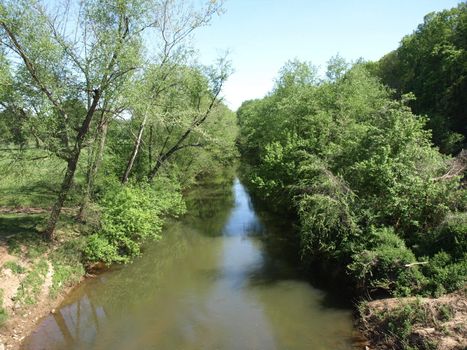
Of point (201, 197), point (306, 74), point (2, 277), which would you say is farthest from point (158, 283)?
Result: point (306, 74)

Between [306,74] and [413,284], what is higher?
[306,74]

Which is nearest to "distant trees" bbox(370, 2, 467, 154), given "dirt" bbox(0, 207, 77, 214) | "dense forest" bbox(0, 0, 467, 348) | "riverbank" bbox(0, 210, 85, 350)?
"dense forest" bbox(0, 0, 467, 348)

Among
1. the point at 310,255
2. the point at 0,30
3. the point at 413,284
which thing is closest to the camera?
the point at 413,284

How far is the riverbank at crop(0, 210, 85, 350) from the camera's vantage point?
12383 mm

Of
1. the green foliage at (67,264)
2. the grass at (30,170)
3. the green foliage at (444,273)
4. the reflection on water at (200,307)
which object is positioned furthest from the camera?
the grass at (30,170)

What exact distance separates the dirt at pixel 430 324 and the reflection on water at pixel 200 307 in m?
0.85

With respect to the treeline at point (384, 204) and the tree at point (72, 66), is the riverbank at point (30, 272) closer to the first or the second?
the tree at point (72, 66)

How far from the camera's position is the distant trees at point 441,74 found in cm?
2992

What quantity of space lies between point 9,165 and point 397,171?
53.2 feet

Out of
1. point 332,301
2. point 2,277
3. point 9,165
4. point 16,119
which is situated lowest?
point 332,301

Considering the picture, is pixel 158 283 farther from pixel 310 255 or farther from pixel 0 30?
pixel 0 30

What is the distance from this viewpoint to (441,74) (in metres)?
34.0

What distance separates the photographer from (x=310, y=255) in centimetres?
1833

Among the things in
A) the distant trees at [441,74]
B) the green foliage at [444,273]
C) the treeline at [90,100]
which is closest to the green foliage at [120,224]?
the treeline at [90,100]
